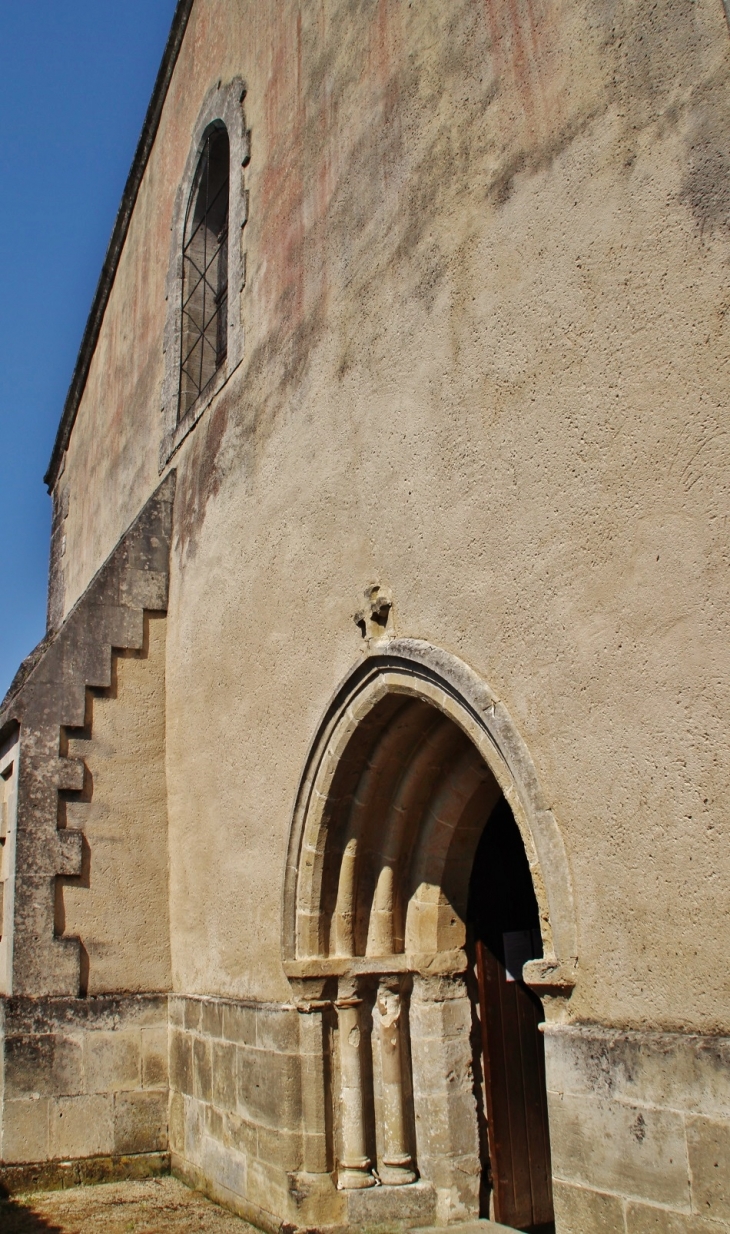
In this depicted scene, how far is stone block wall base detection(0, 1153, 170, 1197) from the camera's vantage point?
5234 millimetres

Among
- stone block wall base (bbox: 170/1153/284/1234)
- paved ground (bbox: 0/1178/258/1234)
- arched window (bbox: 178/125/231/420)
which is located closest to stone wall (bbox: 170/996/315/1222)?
stone block wall base (bbox: 170/1153/284/1234)

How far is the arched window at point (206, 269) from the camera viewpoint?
7297mm

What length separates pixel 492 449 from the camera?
143 inches

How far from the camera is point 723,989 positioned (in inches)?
102

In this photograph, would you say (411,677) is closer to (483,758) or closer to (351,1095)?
(483,758)

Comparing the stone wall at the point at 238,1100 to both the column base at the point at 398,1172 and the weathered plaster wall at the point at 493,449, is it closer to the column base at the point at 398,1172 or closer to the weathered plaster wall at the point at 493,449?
the weathered plaster wall at the point at 493,449

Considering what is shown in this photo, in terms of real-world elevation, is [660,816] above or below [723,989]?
above

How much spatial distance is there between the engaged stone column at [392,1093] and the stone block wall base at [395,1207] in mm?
51

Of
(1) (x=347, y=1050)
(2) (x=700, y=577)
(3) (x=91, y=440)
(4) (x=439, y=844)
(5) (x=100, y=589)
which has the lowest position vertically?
(1) (x=347, y=1050)

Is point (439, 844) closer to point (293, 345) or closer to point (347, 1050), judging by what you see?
point (347, 1050)

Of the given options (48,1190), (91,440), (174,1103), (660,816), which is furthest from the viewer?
(91,440)

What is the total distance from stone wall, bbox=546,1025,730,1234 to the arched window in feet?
17.8

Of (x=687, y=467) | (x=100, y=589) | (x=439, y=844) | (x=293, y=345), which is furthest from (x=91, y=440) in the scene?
(x=687, y=467)

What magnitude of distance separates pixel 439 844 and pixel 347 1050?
0.94 metres
